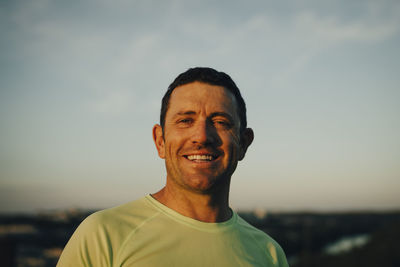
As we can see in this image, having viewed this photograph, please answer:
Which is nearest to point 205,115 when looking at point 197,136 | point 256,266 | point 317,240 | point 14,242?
point 197,136

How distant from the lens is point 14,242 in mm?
5352

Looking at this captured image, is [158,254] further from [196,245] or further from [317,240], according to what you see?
[317,240]

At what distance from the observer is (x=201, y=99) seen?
2723 millimetres

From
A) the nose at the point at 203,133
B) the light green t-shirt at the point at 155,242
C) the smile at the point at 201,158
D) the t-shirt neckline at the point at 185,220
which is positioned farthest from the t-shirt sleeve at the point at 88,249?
the nose at the point at 203,133

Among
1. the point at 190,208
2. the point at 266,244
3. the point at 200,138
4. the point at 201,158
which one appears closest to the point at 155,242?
the point at 190,208

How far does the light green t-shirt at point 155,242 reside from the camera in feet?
6.96

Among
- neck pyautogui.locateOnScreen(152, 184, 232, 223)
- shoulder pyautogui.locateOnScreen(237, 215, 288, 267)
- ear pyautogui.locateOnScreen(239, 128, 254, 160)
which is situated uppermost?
ear pyautogui.locateOnScreen(239, 128, 254, 160)

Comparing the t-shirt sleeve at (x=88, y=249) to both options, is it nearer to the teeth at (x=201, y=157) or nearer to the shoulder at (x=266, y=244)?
the teeth at (x=201, y=157)

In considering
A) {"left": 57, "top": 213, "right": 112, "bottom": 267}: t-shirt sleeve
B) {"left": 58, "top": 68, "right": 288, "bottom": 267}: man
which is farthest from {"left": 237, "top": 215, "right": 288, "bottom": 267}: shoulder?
{"left": 57, "top": 213, "right": 112, "bottom": 267}: t-shirt sleeve

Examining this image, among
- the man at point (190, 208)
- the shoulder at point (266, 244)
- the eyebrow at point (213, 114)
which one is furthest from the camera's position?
the shoulder at point (266, 244)

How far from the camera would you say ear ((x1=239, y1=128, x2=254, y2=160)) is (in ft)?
10.1

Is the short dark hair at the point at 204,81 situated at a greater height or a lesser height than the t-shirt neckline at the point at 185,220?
greater

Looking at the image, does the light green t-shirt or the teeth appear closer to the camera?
the light green t-shirt

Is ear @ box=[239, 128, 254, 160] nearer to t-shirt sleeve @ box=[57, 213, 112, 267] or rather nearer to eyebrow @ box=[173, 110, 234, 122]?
eyebrow @ box=[173, 110, 234, 122]
